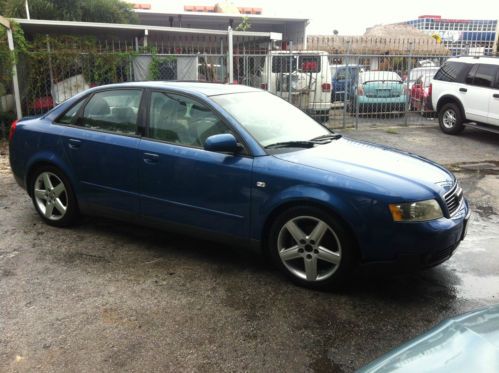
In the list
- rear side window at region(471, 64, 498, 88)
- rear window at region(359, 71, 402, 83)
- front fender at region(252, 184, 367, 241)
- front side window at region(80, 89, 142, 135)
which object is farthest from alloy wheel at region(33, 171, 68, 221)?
rear window at region(359, 71, 402, 83)

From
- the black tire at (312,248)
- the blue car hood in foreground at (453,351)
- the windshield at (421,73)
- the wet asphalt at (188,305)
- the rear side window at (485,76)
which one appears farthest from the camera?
the windshield at (421,73)

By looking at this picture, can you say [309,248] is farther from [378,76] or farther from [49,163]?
[378,76]

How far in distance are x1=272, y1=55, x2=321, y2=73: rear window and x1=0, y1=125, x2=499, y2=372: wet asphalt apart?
755 centimetres

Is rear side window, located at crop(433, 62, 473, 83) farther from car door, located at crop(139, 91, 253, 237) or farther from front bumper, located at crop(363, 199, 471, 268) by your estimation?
car door, located at crop(139, 91, 253, 237)

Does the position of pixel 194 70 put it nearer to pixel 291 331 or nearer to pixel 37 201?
pixel 37 201

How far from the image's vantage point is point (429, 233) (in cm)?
344

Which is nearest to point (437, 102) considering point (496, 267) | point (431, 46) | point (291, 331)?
point (496, 267)

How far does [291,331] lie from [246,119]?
6.06ft

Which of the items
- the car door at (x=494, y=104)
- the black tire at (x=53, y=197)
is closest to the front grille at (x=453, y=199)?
the black tire at (x=53, y=197)

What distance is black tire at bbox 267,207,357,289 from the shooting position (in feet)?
11.7

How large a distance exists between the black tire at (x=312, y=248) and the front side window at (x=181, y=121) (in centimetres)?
96

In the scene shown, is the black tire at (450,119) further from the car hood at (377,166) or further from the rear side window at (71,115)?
the rear side window at (71,115)

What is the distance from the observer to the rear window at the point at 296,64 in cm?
1173

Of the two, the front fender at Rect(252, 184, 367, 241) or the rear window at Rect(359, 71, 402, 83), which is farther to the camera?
the rear window at Rect(359, 71, 402, 83)
